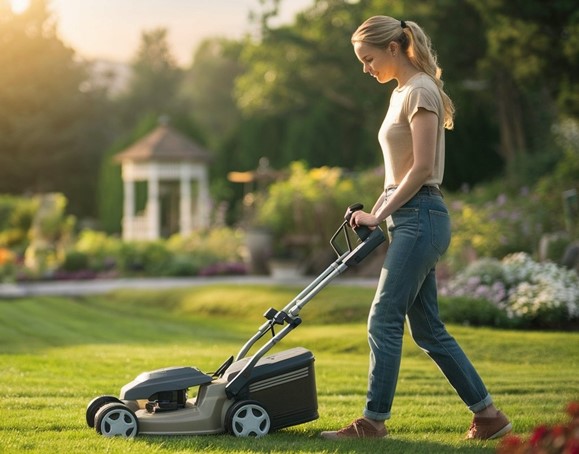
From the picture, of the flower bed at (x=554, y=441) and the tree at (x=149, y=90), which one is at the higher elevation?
the tree at (x=149, y=90)

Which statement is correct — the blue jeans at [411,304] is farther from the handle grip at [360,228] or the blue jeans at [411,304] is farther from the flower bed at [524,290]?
the flower bed at [524,290]

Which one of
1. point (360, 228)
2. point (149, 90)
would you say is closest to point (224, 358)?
point (360, 228)

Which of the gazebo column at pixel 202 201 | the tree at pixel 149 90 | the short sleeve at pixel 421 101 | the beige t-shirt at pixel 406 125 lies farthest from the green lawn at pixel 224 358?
the tree at pixel 149 90

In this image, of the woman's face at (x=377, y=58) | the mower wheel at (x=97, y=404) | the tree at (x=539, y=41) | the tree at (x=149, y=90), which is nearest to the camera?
the woman's face at (x=377, y=58)

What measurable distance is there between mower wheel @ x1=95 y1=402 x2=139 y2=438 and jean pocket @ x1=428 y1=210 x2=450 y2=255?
1511 mm

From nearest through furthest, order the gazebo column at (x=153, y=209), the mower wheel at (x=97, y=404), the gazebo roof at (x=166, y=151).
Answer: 1. the mower wheel at (x=97, y=404)
2. the gazebo roof at (x=166, y=151)
3. the gazebo column at (x=153, y=209)

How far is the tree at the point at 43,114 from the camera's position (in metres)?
35.4

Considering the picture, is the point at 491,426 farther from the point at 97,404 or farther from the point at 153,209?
the point at 153,209

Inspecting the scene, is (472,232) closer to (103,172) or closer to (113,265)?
(113,265)

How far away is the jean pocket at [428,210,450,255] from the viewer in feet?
15.1

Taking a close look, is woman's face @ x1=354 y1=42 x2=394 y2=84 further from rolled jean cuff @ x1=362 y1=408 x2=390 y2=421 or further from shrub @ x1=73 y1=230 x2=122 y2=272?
shrub @ x1=73 y1=230 x2=122 y2=272

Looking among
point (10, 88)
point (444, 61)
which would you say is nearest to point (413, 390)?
point (444, 61)

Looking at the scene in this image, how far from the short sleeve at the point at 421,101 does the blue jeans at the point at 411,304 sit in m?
0.34

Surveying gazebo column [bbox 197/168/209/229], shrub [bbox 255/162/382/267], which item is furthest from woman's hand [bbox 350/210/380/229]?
gazebo column [bbox 197/168/209/229]
